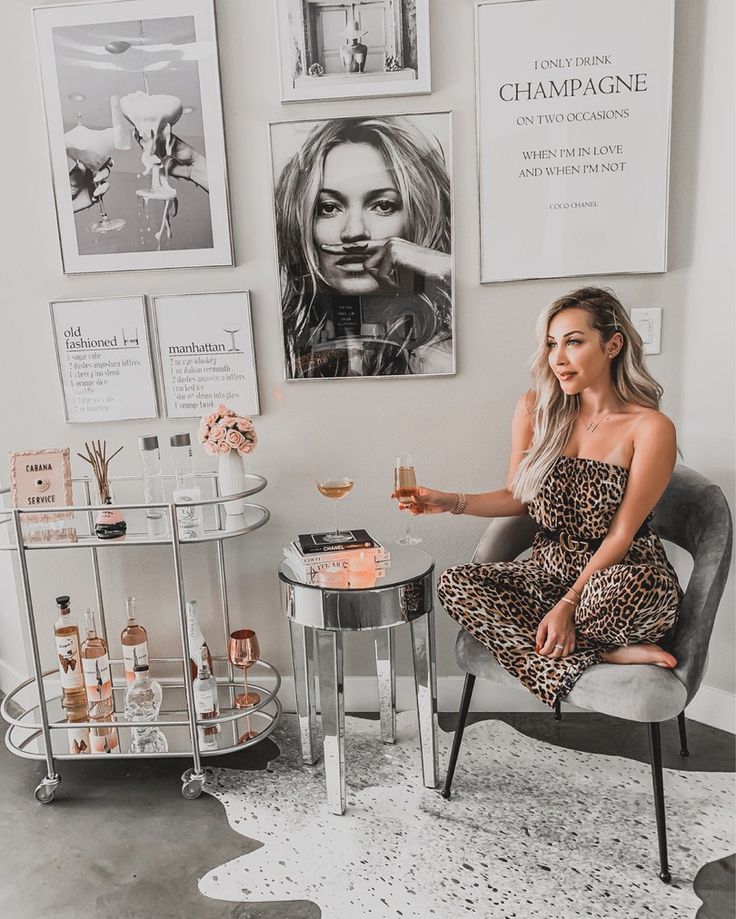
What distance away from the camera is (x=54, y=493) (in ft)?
7.76

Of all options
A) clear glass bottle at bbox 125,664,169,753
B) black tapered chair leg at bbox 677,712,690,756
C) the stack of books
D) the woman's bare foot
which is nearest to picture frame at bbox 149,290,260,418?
the stack of books

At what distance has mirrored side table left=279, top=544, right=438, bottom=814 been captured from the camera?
2.09 meters

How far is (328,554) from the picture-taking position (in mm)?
2207

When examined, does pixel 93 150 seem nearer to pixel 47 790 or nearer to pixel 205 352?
pixel 205 352

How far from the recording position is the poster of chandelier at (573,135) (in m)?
2.32

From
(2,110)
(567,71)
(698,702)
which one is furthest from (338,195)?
(698,702)

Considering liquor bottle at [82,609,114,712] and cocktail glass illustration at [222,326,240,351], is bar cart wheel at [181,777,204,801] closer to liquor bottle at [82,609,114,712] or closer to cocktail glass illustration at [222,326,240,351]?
liquor bottle at [82,609,114,712]

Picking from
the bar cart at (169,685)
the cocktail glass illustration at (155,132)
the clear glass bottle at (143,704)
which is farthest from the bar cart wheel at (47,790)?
the cocktail glass illustration at (155,132)

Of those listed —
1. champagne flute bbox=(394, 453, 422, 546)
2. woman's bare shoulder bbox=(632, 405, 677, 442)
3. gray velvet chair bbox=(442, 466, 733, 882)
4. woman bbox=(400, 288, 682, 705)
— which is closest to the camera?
gray velvet chair bbox=(442, 466, 733, 882)

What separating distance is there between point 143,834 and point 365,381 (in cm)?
155

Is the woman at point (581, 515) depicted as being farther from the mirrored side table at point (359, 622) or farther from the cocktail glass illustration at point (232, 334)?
the cocktail glass illustration at point (232, 334)

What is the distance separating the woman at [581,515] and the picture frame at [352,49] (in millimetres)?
908

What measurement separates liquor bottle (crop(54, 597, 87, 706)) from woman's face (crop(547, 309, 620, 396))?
1.67 m

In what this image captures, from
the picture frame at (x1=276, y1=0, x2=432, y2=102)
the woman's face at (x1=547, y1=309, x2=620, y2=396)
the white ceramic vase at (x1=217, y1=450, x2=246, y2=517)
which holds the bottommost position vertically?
the white ceramic vase at (x1=217, y1=450, x2=246, y2=517)
